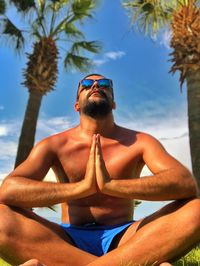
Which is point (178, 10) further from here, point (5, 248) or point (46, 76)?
point (5, 248)

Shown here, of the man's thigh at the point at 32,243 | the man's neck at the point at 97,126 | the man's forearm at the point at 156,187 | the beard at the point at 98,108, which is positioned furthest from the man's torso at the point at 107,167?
the man's forearm at the point at 156,187

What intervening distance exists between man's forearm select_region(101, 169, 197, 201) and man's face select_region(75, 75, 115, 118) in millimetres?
941

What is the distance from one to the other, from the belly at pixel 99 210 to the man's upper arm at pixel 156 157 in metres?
0.46

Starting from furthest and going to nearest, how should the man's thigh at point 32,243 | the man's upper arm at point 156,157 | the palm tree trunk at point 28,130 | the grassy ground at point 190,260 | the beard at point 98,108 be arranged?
the palm tree trunk at point 28,130 → the grassy ground at point 190,260 → the beard at point 98,108 → the man's upper arm at point 156,157 → the man's thigh at point 32,243

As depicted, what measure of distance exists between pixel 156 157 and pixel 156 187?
1.66 feet

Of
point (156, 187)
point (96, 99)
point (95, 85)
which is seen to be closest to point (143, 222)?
point (156, 187)

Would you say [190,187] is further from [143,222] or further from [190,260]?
[190,260]

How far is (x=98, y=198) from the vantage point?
3918 millimetres

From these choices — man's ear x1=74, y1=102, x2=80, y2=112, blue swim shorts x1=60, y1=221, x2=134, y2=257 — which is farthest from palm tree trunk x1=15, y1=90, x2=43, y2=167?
blue swim shorts x1=60, y1=221, x2=134, y2=257

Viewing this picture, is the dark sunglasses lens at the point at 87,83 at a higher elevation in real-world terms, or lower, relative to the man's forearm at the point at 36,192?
higher

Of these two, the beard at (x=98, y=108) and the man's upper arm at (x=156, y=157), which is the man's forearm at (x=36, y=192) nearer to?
the man's upper arm at (x=156, y=157)

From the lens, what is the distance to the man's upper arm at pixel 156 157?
363cm

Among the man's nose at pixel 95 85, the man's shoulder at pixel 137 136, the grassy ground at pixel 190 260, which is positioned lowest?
the grassy ground at pixel 190 260

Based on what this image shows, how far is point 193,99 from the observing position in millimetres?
10352
